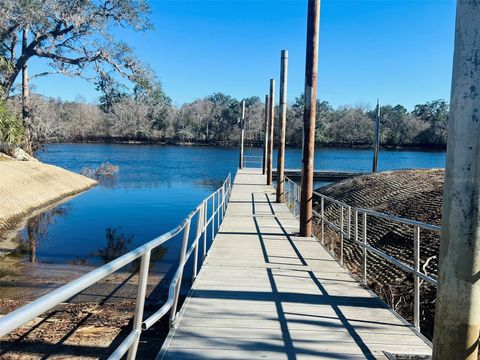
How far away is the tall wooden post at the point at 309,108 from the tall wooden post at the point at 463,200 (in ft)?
21.3

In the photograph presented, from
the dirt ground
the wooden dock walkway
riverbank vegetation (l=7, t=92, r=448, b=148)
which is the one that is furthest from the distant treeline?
the wooden dock walkway

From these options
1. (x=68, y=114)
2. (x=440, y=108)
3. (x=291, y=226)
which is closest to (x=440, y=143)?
(x=440, y=108)

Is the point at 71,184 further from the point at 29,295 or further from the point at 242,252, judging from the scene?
the point at 242,252

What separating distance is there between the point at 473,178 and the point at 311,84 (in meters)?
6.72

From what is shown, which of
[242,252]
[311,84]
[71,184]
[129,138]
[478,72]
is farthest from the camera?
[129,138]

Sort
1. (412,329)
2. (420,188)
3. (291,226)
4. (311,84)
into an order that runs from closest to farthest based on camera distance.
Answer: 1. (412,329)
2. (311,84)
3. (291,226)
4. (420,188)

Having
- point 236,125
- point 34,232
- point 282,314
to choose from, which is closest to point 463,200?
point 282,314

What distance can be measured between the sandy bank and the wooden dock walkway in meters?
10.1

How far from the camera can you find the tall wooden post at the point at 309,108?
28.4 feet

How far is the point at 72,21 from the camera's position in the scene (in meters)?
25.5

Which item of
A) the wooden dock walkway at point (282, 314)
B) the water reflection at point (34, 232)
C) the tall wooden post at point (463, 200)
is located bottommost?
the water reflection at point (34, 232)

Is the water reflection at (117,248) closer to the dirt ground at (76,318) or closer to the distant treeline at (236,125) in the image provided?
the dirt ground at (76,318)

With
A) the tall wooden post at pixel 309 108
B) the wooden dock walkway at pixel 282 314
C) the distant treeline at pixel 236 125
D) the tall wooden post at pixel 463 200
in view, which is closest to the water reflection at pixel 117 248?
the wooden dock walkway at pixel 282 314

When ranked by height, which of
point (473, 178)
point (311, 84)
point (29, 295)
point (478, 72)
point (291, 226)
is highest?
point (311, 84)
